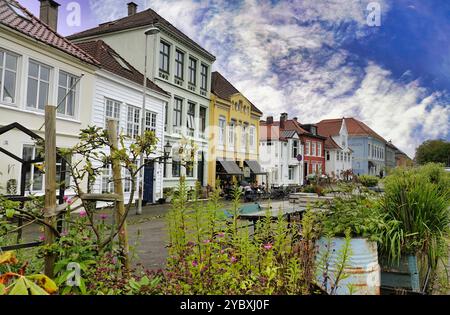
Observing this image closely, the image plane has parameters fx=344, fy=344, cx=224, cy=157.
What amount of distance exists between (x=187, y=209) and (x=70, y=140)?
11.1 meters

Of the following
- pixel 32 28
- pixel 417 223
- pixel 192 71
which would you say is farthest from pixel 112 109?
pixel 417 223

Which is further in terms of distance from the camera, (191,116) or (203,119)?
(203,119)

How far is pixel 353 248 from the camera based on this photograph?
306cm

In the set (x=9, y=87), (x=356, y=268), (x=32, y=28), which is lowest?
(x=356, y=268)

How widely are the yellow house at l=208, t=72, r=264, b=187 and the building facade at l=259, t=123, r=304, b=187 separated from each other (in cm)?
507

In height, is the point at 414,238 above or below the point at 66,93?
below

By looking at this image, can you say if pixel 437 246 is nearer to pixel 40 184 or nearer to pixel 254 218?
pixel 254 218

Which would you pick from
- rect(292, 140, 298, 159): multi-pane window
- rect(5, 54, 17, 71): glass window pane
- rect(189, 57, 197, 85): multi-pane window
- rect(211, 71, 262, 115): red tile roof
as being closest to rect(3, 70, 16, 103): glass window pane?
rect(5, 54, 17, 71): glass window pane

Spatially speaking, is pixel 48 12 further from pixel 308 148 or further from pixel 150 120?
pixel 308 148

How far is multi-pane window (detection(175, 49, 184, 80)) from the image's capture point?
20500mm

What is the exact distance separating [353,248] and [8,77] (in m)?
11.3

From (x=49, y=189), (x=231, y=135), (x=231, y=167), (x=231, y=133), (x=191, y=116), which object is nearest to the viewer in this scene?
(x=49, y=189)
